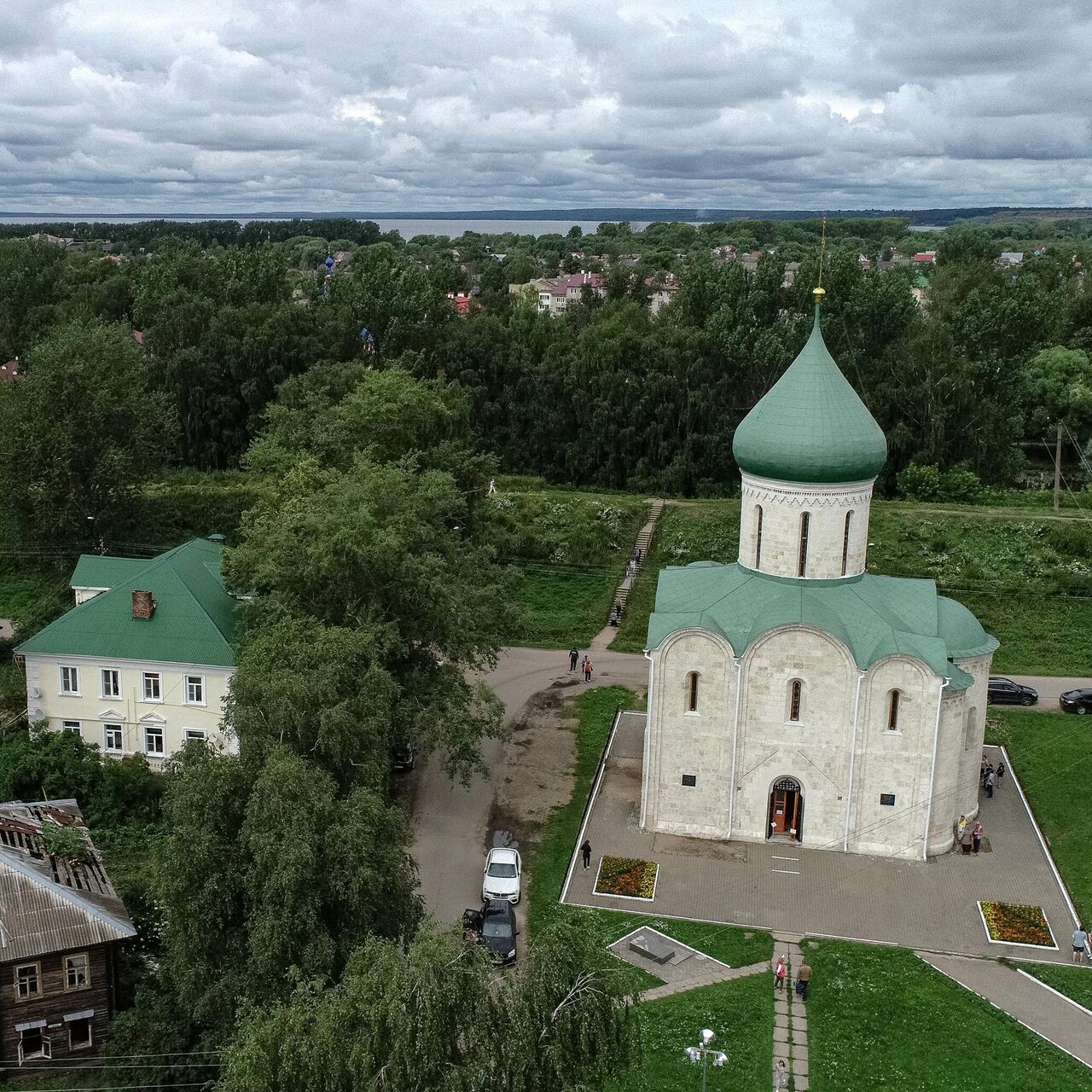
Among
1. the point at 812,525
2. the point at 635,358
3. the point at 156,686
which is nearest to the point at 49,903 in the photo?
the point at 156,686

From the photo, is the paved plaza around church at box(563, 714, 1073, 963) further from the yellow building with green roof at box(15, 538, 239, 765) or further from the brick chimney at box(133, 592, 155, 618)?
the brick chimney at box(133, 592, 155, 618)

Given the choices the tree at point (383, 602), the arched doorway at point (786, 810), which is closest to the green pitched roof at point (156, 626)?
the tree at point (383, 602)

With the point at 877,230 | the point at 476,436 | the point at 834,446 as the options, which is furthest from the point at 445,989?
the point at 877,230

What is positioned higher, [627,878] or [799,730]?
[799,730]

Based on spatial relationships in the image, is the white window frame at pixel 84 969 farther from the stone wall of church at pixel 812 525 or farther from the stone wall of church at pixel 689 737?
the stone wall of church at pixel 812 525

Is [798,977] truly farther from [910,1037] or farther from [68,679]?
[68,679]

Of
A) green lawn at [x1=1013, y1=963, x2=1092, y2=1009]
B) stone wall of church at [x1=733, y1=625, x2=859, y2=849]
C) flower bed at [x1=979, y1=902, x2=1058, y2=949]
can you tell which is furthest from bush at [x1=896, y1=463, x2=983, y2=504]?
green lawn at [x1=1013, y1=963, x2=1092, y2=1009]
